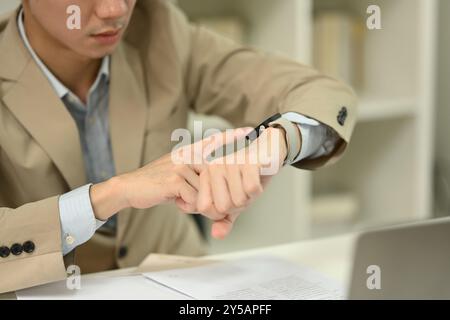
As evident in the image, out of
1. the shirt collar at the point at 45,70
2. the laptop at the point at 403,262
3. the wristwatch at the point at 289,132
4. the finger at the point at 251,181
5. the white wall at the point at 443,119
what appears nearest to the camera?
the laptop at the point at 403,262

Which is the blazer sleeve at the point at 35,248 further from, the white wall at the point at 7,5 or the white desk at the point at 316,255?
the white wall at the point at 7,5

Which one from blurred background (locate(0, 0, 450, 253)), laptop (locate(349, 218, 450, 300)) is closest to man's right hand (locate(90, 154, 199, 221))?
laptop (locate(349, 218, 450, 300))

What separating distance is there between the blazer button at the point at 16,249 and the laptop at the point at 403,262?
47cm

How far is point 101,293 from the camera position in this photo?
910mm

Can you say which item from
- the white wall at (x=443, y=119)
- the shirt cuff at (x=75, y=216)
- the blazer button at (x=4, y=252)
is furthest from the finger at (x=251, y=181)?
the white wall at (x=443, y=119)

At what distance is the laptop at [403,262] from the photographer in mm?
609

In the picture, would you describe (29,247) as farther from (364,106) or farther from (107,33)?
(364,106)

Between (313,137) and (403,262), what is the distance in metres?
0.46

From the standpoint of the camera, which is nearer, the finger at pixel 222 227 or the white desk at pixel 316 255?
the finger at pixel 222 227

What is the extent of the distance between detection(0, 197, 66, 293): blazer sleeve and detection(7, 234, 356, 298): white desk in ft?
0.35

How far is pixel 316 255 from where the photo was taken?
1115 mm

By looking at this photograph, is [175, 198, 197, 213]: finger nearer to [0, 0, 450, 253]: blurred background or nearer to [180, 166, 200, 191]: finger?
[180, 166, 200, 191]: finger

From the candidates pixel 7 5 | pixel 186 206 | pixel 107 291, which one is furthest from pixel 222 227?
pixel 7 5

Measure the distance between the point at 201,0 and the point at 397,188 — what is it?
837 mm
